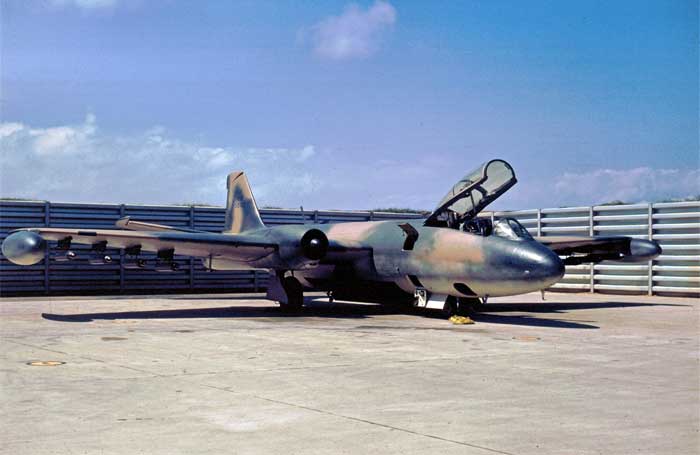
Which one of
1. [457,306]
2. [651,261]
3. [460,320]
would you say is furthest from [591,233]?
[460,320]

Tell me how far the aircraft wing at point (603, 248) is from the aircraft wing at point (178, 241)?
26.8 ft

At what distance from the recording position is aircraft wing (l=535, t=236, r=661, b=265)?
73.5ft

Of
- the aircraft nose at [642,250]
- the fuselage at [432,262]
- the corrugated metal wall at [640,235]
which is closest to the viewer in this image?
the fuselage at [432,262]

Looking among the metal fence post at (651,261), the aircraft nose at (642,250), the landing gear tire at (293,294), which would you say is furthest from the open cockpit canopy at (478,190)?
the metal fence post at (651,261)

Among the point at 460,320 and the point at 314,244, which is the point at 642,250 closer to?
the point at 460,320

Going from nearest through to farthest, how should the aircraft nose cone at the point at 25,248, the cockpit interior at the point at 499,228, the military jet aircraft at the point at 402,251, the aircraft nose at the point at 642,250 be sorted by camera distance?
the military jet aircraft at the point at 402,251 → the cockpit interior at the point at 499,228 → the aircraft nose cone at the point at 25,248 → the aircraft nose at the point at 642,250

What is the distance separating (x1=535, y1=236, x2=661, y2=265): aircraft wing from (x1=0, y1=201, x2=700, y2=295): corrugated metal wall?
488 centimetres

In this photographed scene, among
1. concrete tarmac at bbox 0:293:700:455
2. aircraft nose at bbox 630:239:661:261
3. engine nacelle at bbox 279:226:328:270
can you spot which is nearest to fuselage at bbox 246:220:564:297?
engine nacelle at bbox 279:226:328:270

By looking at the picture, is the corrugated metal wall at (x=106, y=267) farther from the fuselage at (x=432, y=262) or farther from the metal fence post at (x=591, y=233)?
the metal fence post at (x=591, y=233)

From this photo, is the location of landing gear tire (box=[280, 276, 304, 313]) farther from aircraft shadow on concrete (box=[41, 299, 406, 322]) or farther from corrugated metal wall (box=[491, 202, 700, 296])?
corrugated metal wall (box=[491, 202, 700, 296])

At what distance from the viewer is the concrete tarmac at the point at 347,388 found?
613 cm

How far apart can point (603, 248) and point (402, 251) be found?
747 cm

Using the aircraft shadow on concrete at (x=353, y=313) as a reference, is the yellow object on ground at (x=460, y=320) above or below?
above

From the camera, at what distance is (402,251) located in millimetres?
18906
